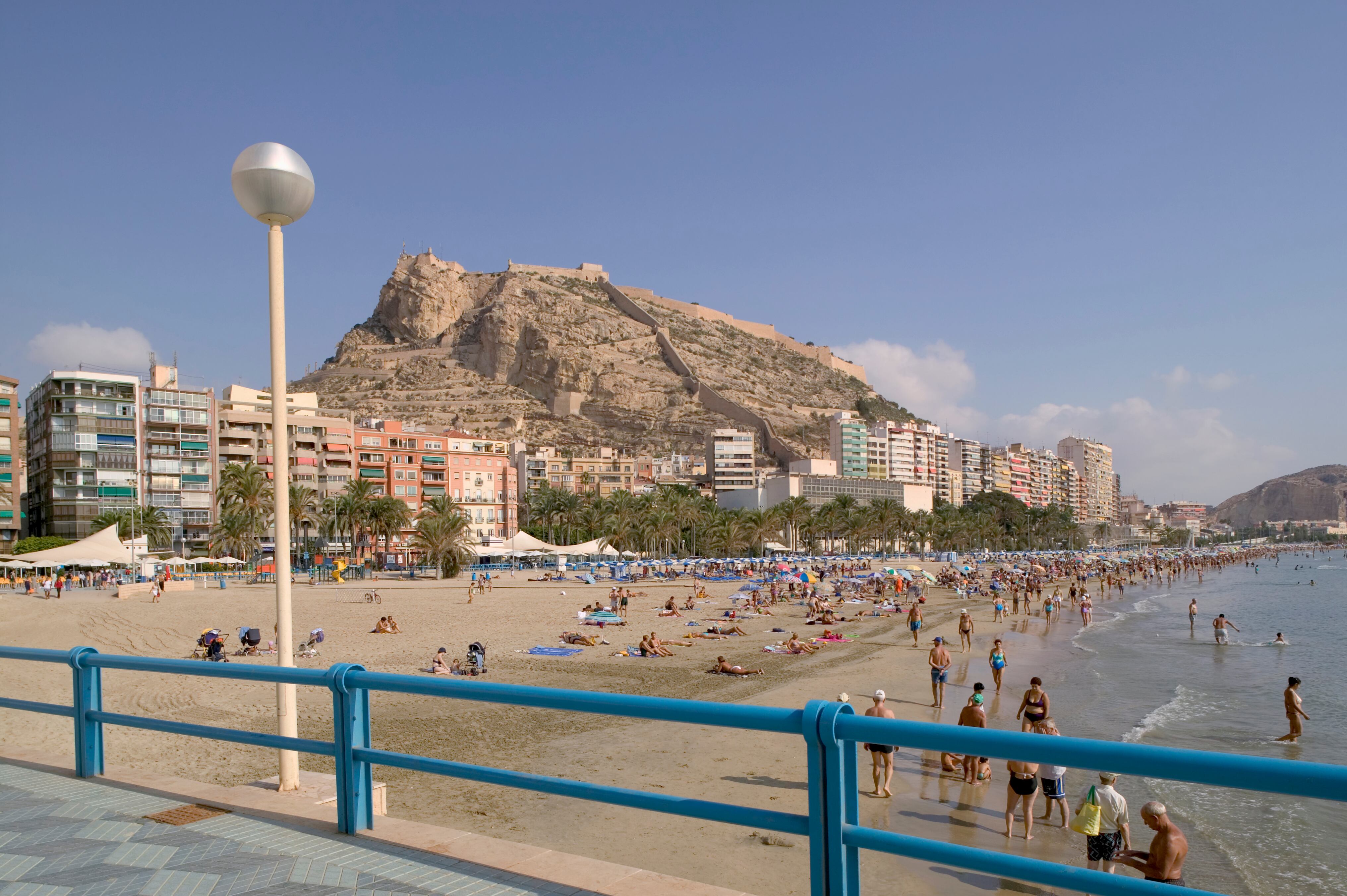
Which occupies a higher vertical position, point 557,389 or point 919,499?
point 557,389

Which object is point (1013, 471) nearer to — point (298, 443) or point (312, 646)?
point (298, 443)

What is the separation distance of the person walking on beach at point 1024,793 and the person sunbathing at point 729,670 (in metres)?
11.0

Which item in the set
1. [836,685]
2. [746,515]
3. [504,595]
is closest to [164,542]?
[504,595]

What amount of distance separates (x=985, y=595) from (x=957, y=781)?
48894 mm

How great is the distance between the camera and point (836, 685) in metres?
19.2

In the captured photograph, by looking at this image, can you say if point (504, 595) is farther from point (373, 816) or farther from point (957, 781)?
point (373, 816)

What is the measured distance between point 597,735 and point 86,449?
236 feet

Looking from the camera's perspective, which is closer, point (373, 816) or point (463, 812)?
point (373, 816)

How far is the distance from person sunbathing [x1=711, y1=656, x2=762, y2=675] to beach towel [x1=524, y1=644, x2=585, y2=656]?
4463 millimetres

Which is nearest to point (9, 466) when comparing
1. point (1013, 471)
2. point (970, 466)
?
point (970, 466)

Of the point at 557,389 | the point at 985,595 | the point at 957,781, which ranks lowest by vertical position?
the point at 985,595

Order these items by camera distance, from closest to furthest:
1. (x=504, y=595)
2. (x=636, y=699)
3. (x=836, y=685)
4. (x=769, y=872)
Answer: (x=636, y=699) < (x=769, y=872) < (x=836, y=685) < (x=504, y=595)

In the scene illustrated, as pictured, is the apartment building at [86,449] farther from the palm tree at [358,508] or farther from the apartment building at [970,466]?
the apartment building at [970,466]

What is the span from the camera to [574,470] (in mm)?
120000
